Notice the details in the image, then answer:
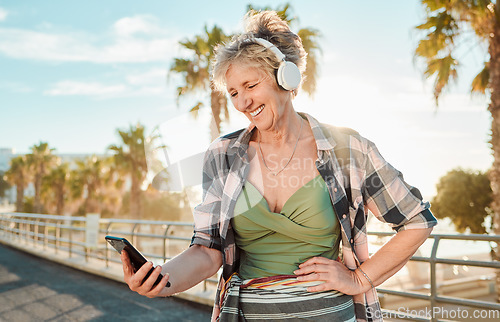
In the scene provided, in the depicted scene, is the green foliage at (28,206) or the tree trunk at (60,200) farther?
the green foliage at (28,206)

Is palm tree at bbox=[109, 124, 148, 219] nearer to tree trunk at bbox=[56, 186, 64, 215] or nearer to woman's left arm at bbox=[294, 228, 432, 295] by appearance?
tree trunk at bbox=[56, 186, 64, 215]

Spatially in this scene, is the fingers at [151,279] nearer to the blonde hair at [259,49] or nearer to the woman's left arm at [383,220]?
the woman's left arm at [383,220]

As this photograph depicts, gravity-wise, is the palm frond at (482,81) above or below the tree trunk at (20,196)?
above

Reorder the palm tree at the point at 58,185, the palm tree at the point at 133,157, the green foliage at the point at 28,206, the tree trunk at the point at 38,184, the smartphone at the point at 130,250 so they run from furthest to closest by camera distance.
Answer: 1. the green foliage at the point at 28,206
2. the tree trunk at the point at 38,184
3. the palm tree at the point at 58,185
4. the palm tree at the point at 133,157
5. the smartphone at the point at 130,250

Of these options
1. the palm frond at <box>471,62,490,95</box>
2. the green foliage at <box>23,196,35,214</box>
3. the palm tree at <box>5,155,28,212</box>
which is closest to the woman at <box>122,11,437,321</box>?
the palm frond at <box>471,62,490,95</box>

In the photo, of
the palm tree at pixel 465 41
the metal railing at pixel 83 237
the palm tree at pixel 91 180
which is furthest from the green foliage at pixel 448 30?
the palm tree at pixel 91 180

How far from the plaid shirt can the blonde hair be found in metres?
0.27

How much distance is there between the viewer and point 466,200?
92.2 feet

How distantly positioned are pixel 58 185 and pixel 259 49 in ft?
129

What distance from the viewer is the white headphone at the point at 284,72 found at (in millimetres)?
1563

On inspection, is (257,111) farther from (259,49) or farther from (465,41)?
(465,41)

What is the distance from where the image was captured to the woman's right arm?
4.29 ft

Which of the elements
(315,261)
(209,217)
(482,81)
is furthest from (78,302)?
(482,81)

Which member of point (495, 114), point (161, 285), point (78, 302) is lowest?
→ point (78, 302)
